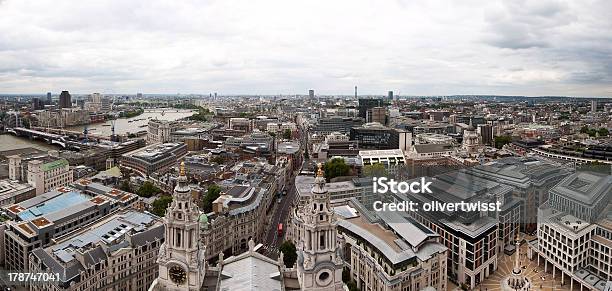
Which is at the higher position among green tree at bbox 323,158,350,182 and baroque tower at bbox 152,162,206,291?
baroque tower at bbox 152,162,206,291

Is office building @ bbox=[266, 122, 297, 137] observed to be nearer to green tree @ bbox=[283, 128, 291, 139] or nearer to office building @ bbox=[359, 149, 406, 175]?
green tree @ bbox=[283, 128, 291, 139]

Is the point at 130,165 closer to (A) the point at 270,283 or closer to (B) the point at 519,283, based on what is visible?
(A) the point at 270,283

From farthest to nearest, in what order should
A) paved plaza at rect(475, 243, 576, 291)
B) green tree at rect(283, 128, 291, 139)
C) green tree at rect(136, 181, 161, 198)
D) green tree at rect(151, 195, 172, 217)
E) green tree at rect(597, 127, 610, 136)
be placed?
1. green tree at rect(283, 128, 291, 139)
2. green tree at rect(597, 127, 610, 136)
3. green tree at rect(136, 181, 161, 198)
4. green tree at rect(151, 195, 172, 217)
5. paved plaza at rect(475, 243, 576, 291)

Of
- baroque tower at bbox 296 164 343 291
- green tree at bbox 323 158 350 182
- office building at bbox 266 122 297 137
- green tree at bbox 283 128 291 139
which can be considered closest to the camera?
baroque tower at bbox 296 164 343 291

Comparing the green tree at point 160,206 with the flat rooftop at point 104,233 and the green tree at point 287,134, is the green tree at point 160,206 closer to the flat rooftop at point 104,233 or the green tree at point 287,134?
the flat rooftop at point 104,233

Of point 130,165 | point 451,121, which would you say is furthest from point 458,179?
point 451,121

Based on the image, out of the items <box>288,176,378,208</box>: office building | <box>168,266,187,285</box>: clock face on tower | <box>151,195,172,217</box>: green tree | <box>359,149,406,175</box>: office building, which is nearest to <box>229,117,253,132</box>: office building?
<box>359,149,406,175</box>: office building
